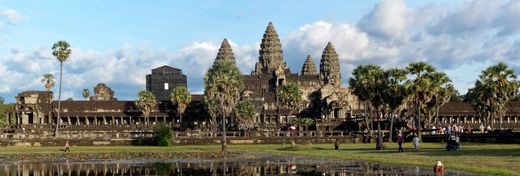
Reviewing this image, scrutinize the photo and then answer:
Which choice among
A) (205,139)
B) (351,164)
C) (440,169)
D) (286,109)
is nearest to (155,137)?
(205,139)

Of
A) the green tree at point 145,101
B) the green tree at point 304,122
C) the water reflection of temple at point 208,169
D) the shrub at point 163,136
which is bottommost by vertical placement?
the water reflection of temple at point 208,169

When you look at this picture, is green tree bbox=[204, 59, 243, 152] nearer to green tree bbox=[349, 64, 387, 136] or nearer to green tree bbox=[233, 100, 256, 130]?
green tree bbox=[233, 100, 256, 130]

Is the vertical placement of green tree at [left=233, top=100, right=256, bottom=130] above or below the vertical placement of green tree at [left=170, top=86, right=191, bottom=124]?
below

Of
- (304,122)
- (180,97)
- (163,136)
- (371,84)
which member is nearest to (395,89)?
(371,84)

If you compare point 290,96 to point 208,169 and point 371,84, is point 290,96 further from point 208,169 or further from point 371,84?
point 208,169

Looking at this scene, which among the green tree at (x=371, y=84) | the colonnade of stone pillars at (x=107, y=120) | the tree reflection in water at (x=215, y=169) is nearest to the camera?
the tree reflection in water at (x=215, y=169)

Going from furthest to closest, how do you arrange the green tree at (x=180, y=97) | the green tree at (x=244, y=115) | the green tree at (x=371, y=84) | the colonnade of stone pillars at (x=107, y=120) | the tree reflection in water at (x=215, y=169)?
the colonnade of stone pillars at (x=107, y=120)
the green tree at (x=180, y=97)
the green tree at (x=244, y=115)
the green tree at (x=371, y=84)
the tree reflection in water at (x=215, y=169)

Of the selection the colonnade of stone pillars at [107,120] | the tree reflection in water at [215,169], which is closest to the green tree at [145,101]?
the colonnade of stone pillars at [107,120]

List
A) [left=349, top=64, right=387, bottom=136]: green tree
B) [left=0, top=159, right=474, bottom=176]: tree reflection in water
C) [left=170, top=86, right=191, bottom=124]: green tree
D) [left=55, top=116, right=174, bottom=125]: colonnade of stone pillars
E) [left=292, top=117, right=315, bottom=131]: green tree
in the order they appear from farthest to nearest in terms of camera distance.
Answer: [left=55, top=116, right=174, bottom=125]: colonnade of stone pillars < [left=170, top=86, right=191, bottom=124]: green tree < [left=292, top=117, right=315, bottom=131]: green tree < [left=349, top=64, right=387, bottom=136]: green tree < [left=0, top=159, right=474, bottom=176]: tree reflection in water

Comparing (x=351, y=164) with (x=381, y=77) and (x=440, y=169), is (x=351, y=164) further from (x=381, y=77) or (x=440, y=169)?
(x=381, y=77)

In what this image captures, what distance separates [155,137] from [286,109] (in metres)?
77.6

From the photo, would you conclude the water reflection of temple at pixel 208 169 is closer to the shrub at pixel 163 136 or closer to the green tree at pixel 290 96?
the shrub at pixel 163 136

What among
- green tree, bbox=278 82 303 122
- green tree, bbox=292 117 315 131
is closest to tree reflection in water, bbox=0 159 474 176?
green tree, bbox=292 117 315 131

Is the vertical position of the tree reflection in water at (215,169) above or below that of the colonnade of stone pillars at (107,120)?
below
